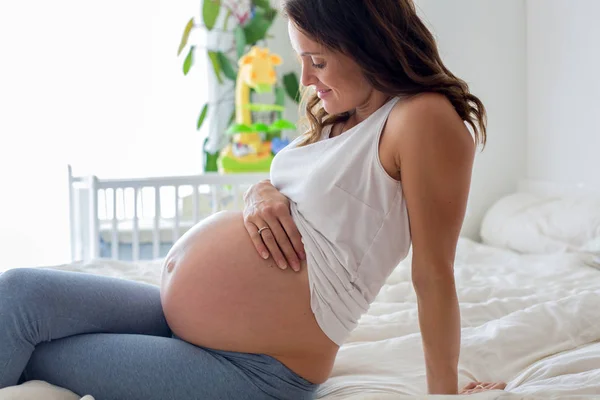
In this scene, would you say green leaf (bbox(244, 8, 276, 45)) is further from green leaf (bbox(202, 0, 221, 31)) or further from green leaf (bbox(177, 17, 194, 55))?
green leaf (bbox(177, 17, 194, 55))

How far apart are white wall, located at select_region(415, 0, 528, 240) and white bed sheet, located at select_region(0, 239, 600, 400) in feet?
2.93

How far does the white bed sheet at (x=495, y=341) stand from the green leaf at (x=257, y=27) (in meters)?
1.95

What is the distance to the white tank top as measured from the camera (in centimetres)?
97

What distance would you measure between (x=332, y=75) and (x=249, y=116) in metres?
2.34

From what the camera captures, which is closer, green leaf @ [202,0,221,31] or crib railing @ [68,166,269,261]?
crib railing @ [68,166,269,261]

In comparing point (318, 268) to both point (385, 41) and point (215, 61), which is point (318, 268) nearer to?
point (385, 41)

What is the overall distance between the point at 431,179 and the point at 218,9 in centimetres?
277

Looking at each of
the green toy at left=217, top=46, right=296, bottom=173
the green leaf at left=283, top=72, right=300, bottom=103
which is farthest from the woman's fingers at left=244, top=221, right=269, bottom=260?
the green leaf at left=283, top=72, right=300, bottom=103

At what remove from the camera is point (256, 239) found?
102cm

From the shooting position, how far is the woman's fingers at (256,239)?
1.00 m

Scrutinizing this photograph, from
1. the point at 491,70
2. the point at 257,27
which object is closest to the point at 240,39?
the point at 257,27

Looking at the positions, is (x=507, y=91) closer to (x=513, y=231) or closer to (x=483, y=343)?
(x=513, y=231)

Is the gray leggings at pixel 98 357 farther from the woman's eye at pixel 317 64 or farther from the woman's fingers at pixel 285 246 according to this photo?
the woman's eye at pixel 317 64

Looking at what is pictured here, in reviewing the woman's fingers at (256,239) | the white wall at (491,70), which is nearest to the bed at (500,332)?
the woman's fingers at (256,239)
